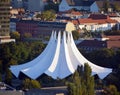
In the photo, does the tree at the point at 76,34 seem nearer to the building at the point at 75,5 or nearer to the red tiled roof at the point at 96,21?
the red tiled roof at the point at 96,21

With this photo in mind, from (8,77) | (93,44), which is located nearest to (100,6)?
(93,44)

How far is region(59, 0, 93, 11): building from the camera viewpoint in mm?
40594

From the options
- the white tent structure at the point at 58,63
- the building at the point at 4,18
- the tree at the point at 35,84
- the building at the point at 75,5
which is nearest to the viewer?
the tree at the point at 35,84

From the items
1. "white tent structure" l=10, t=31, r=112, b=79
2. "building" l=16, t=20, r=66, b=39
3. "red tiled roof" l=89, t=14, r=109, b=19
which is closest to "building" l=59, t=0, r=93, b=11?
"red tiled roof" l=89, t=14, r=109, b=19

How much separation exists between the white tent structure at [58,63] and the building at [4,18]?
8.71m

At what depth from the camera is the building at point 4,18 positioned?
2900 cm

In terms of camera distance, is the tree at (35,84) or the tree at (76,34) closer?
the tree at (35,84)

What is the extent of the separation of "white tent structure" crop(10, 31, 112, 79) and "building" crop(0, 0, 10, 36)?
28.6 feet

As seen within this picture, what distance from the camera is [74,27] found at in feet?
105

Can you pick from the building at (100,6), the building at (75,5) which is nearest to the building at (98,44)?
the building at (100,6)

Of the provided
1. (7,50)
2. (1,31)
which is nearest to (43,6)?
(1,31)

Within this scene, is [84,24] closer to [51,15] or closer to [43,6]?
[51,15]

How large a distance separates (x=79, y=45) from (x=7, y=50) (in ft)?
16.7

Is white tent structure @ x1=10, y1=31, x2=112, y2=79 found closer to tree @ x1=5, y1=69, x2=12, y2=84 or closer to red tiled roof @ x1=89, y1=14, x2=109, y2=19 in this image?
tree @ x1=5, y1=69, x2=12, y2=84
